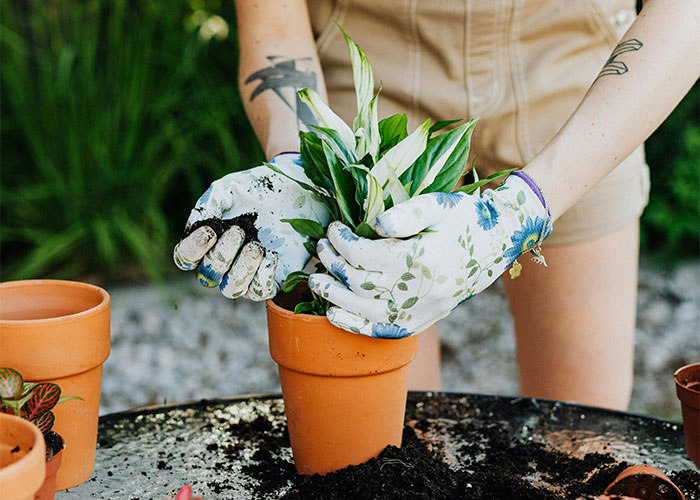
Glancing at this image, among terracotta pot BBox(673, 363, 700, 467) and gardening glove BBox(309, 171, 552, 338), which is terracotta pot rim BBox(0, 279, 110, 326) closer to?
gardening glove BBox(309, 171, 552, 338)

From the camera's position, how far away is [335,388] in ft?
3.63

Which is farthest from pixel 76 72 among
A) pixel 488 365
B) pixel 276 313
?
pixel 276 313

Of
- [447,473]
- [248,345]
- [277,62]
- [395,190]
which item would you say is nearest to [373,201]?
[395,190]

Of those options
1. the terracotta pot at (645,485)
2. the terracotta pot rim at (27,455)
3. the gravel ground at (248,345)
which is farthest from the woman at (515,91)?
the gravel ground at (248,345)

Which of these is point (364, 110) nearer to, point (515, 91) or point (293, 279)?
point (293, 279)

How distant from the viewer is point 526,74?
1.55m

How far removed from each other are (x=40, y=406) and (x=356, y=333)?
1.36 feet

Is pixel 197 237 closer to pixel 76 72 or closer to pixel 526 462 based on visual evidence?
pixel 526 462

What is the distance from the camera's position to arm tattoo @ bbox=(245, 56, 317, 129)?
1.53 metres

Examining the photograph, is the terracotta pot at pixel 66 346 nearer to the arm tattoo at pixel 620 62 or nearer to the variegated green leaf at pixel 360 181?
the variegated green leaf at pixel 360 181

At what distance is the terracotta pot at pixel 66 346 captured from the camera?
→ 40.0 inches

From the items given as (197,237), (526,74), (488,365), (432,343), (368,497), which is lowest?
(488,365)

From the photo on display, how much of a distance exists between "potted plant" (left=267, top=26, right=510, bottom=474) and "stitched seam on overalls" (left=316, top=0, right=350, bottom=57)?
51cm

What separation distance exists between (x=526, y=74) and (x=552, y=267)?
1.30ft
